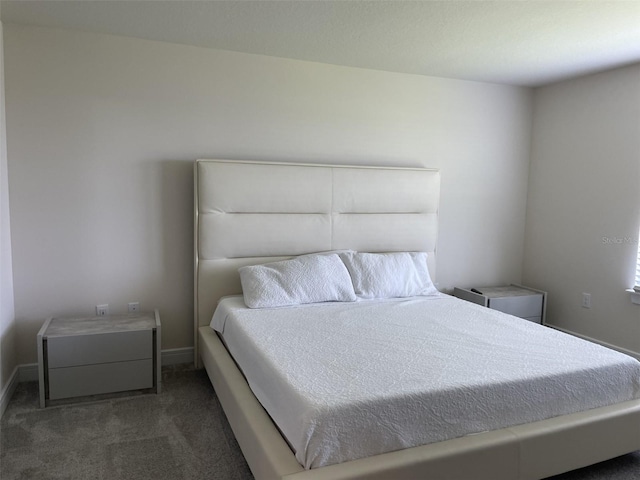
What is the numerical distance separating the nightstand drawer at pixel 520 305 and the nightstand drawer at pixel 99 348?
8.89ft

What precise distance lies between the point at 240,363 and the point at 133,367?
32.6 inches

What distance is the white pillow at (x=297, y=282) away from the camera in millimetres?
3084

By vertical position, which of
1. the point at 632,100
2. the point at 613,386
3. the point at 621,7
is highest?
the point at 621,7

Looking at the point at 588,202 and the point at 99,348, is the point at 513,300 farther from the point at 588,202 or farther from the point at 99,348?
the point at 99,348

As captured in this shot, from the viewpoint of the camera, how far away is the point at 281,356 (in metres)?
2.21

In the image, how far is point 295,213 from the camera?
11.6 feet

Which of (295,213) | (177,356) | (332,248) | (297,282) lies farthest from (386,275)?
(177,356)

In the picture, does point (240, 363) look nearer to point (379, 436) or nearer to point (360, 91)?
point (379, 436)

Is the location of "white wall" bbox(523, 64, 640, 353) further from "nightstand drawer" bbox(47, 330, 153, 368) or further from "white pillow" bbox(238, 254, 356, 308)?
"nightstand drawer" bbox(47, 330, 153, 368)

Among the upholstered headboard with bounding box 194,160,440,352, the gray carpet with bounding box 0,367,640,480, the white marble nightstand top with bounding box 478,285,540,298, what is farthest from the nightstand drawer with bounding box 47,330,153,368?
the white marble nightstand top with bounding box 478,285,540,298

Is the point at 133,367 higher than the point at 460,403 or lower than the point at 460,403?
lower

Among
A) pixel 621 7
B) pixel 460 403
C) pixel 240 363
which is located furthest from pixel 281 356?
pixel 621 7

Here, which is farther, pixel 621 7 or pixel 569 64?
pixel 569 64

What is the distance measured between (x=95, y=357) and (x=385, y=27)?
265 cm
